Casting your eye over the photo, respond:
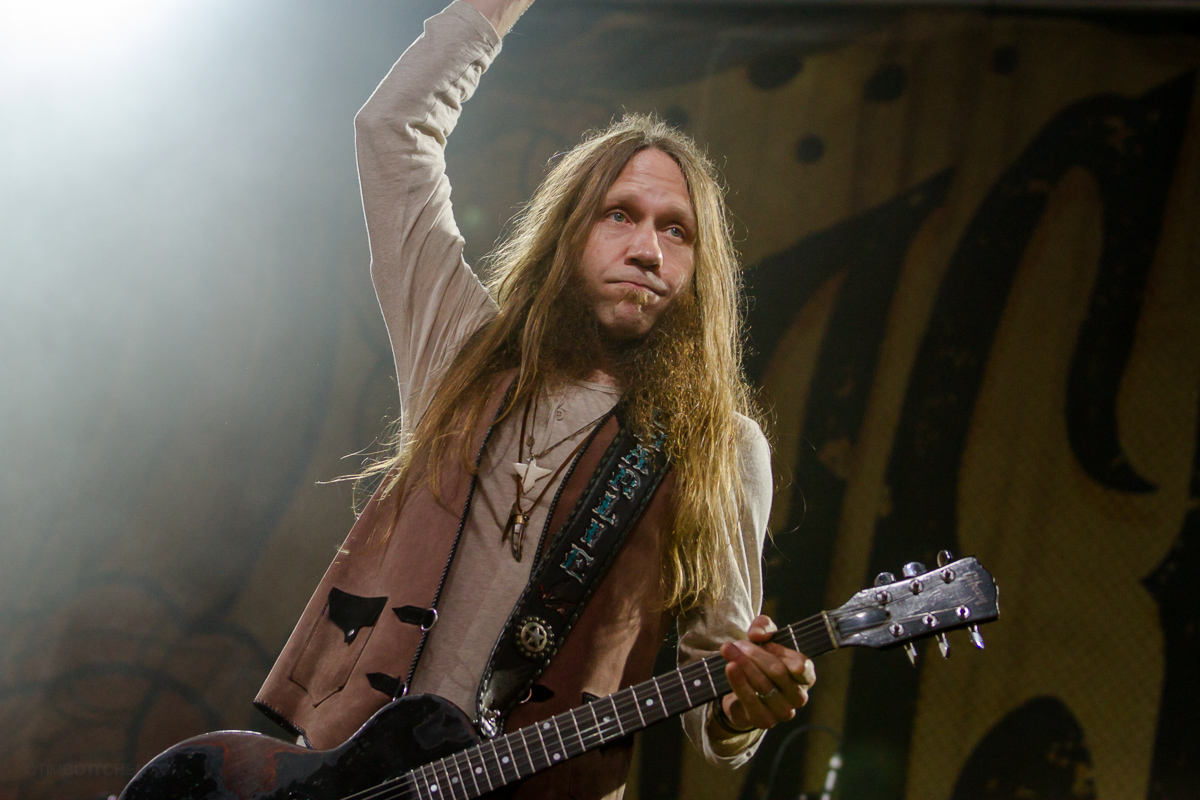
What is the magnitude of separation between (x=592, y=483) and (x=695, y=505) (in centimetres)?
21

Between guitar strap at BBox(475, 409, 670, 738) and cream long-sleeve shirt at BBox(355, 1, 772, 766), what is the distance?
6 centimetres

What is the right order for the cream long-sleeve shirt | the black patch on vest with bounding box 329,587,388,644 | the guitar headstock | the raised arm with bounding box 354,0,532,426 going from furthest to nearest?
1. the raised arm with bounding box 354,0,532,426
2. the cream long-sleeve shirt
3. the black patch on vest with bounding box 329,587,388,644
4. the guitar headstock


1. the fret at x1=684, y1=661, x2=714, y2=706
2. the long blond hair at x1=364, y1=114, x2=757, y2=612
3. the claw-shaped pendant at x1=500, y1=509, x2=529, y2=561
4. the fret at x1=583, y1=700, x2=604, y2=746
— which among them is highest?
the long blond hair at x1=364, y1=114, x2=757, y2=612

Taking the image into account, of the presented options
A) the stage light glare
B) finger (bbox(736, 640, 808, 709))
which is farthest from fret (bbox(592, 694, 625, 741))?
the stage light glare

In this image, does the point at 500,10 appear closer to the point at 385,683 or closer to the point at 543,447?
the point at 543,447

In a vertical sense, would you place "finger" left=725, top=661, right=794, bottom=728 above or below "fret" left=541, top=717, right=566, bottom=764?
above

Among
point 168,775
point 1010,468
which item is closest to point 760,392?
point 1010,468

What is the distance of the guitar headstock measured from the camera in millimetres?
1139

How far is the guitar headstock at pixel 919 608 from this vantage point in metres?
1.14

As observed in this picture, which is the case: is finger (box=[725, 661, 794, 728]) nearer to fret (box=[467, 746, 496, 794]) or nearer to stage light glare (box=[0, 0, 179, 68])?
fret (box=[467, 746, 496, 794])

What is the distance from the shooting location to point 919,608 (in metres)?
1.18

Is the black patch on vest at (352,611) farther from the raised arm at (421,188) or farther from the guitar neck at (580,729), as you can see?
the raised arm at (421,188)

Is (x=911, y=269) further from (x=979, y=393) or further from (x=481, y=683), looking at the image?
(x=481, y=683)

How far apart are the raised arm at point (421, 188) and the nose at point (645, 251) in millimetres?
365
